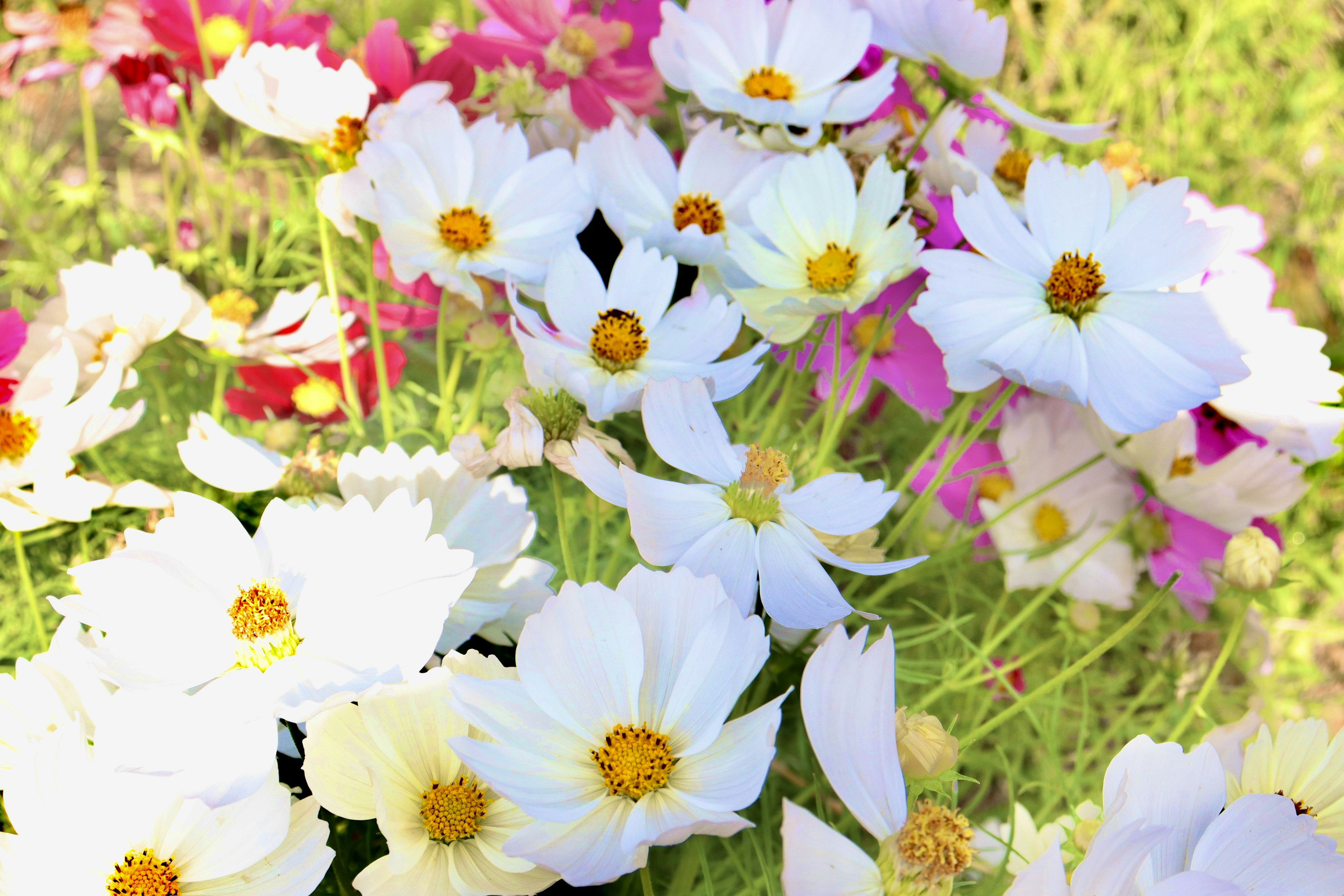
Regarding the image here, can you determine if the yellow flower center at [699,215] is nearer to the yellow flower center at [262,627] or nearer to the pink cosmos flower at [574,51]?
the pink cosmos flower at [574,51]

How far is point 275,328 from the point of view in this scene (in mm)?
703

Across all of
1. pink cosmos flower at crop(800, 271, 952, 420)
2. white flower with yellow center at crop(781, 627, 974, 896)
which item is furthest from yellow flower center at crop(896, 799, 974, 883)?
pink cosmos flower at crop(800, 271, 952, 420)

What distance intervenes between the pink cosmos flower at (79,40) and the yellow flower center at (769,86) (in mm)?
509

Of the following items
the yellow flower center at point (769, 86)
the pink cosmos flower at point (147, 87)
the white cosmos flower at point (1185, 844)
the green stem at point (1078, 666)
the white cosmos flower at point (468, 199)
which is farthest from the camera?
the pink cosmos flower at point (147, 87)

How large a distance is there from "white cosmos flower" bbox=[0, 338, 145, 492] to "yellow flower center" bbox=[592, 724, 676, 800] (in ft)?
1.05

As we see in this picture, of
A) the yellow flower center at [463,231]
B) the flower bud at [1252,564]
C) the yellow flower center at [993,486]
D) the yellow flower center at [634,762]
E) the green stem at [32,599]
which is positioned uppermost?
the yellow flower center at [463,231]

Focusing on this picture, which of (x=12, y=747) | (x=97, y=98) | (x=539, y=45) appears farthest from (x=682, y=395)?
(x=97, y=98)

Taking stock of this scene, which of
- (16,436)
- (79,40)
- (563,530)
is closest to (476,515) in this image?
(563,530)

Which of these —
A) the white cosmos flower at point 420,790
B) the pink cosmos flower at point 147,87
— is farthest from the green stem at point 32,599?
the pink cosmos flower at point 147,87

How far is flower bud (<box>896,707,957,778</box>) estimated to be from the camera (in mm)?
385

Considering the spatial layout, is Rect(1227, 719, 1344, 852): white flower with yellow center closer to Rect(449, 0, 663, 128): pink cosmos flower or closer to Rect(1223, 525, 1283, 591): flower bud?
Rect(1223, 525, 1283, 591): flower bud

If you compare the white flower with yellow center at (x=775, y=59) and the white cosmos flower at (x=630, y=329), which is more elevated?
the white flower with yellow center at (x=775, y=59)

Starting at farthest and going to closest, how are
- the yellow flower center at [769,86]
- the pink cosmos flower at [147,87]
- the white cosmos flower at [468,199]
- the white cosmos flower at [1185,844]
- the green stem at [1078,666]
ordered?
the pink cosmos flower at [147,87]
the yellow flower center at [769,86]
the white cosmos flower at [468,199]
the green stem at [1078,666]
the white cosmos flower at [1185,844]

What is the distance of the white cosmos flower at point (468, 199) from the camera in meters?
0.56
